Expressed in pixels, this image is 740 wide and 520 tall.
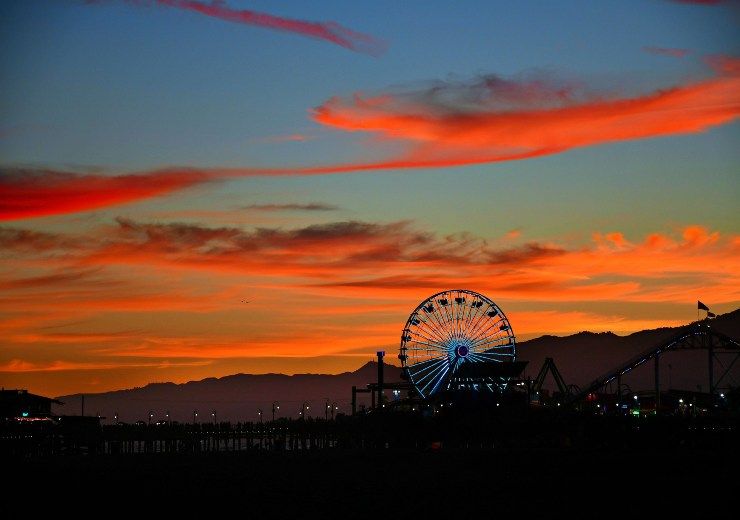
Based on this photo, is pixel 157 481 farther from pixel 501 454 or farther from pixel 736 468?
pixel 736 468

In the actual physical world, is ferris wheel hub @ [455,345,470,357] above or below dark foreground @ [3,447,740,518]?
above

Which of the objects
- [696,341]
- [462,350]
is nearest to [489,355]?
[462,350]

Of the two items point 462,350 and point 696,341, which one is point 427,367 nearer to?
point 462,350

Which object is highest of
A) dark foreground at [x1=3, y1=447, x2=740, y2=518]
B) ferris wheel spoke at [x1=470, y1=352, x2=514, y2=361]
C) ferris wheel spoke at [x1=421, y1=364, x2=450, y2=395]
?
ferris wheel spoke at [x1=470, y1=352, x2=514, y2=361]

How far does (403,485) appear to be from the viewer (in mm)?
66875

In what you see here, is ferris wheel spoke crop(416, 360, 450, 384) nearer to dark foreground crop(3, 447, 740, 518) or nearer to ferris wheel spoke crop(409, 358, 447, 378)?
ferris wheel spoke crop(409, 358, 447, 378)

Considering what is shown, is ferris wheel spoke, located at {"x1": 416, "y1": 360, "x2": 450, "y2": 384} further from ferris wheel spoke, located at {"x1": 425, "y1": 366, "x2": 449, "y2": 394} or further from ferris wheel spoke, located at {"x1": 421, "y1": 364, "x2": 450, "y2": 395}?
ferris wheel spoke, located at {"x1": 425, "y1": 366, "x2": 449, "y2": 394}

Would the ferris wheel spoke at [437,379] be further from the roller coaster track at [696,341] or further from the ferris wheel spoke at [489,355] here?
the roller coaster track at [696,341]

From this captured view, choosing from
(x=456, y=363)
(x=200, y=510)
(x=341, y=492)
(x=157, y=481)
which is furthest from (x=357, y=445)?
(x=200, y=510)

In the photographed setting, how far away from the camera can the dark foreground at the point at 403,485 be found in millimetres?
55719

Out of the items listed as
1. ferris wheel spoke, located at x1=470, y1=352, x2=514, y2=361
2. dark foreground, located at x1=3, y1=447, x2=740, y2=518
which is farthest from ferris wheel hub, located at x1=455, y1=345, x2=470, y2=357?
dark foreground, located at x1=3, y1=447, x2=740, y2=518

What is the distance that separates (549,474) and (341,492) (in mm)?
16089

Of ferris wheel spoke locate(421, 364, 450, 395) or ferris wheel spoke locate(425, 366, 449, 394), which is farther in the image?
ferris wheel spoke locate(425, 366, 449, 394)

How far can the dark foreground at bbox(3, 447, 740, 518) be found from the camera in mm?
55719
